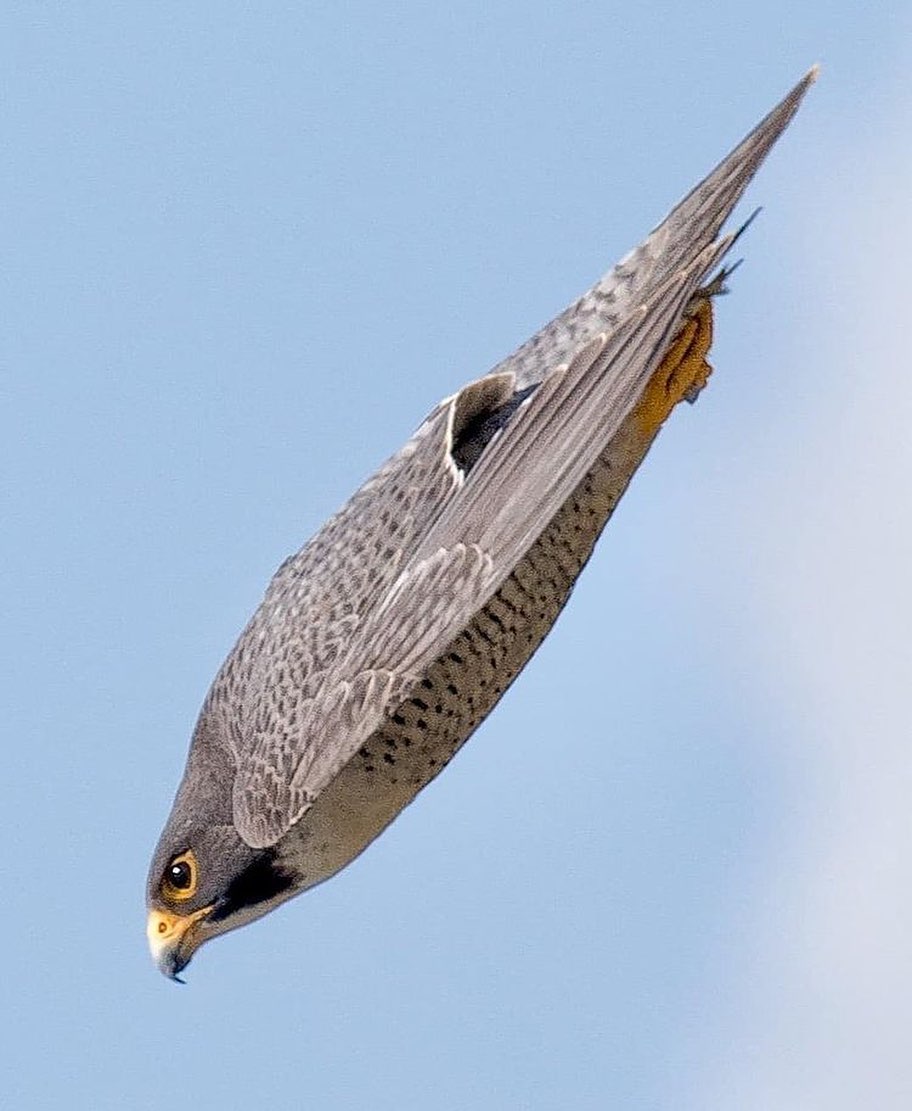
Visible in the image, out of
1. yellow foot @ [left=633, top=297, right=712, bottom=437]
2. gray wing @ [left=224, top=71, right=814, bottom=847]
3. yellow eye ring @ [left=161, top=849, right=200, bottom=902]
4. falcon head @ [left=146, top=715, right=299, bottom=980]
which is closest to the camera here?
gray wing @ [left=224, top=71, right=814, bottom=847]

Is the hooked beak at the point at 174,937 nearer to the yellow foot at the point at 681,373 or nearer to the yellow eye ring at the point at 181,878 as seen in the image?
the yellow eye ring at the point at 181,878

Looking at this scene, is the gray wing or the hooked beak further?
the hooked beak

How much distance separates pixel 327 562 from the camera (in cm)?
876

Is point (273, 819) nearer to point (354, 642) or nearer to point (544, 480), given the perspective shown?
point (354, 642)

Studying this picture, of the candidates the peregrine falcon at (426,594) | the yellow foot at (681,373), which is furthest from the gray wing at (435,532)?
the yellow foot at (681,373)

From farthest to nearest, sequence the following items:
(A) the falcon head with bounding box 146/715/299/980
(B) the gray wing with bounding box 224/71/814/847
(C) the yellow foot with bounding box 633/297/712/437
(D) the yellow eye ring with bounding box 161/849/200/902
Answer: (D) the yellow eye ring with bounding box 161/849/200/902 < (A) the falcon head with bounding box 146/715/299/980 < (C) the yellow foot with bounding box 633/297/712/437 < (B) the gray wing with bounding box 224/71/814/847

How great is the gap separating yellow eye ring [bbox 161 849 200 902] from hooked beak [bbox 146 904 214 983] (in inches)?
2.8

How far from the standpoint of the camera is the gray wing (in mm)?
7254

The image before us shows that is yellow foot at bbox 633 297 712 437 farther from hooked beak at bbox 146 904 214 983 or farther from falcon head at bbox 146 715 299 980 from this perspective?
hooked beak at bbox 146 904 214 983

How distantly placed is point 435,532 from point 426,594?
348mm

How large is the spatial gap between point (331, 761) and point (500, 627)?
33.7 inches

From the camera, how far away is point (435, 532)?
7.95 metres

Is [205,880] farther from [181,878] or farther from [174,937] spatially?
[174,937]

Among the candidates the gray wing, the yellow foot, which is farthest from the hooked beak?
the yellow foot
